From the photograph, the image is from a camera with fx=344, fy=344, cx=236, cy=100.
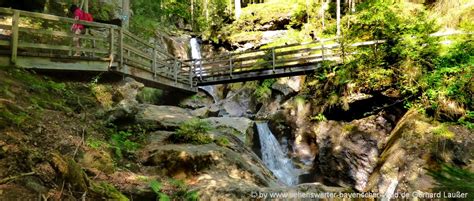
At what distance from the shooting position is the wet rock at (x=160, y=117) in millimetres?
9127

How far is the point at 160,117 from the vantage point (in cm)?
991

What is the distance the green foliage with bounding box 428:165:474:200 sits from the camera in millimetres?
6665

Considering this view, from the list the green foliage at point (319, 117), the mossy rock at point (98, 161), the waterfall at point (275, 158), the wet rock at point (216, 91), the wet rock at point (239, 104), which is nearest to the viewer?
the mossy rock at point (98, 161)

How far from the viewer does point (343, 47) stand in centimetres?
1412

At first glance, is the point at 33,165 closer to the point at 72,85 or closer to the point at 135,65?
the point at 72,85

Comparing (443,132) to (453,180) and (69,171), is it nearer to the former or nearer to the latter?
(453,180)

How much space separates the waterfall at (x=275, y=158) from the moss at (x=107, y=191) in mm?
7657

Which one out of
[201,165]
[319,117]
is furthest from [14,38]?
[319,117]

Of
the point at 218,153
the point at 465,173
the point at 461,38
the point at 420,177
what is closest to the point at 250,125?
the point at 218,153

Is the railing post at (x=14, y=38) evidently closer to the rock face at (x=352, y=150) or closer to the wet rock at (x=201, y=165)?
the wet rock at (x=201, y=165)

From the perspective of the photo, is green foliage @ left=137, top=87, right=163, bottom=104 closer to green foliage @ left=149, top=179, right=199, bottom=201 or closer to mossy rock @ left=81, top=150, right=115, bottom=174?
mossy rock @ left=81, top=150, right=115, bottom=174

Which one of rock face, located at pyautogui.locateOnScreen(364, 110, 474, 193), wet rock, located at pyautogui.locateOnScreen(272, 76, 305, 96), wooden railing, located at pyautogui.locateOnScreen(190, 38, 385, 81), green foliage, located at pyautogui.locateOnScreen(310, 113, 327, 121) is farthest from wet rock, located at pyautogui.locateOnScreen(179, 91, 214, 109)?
rock face, located at pyautogui.locateOnScreen(364, 110, 474, 193)

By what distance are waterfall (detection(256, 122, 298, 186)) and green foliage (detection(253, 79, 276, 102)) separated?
18.6ft

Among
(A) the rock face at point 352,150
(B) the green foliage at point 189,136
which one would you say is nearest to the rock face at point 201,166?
(B) the green foliage at point 189,136
